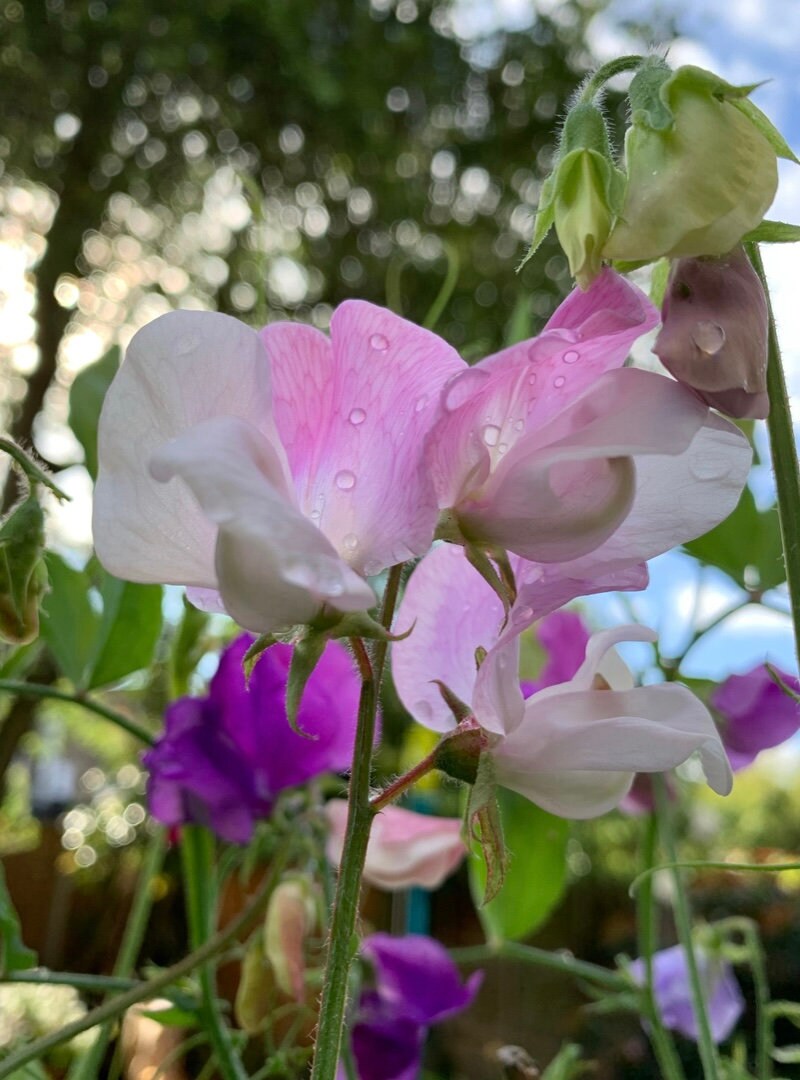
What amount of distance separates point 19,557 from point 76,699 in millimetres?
125

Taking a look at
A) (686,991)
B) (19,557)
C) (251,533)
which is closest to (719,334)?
(251,533)

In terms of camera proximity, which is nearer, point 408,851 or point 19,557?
point 19,557

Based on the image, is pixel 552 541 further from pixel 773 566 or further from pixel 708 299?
pixel 773 566

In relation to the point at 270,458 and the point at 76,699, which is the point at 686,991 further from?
the point at 270,458

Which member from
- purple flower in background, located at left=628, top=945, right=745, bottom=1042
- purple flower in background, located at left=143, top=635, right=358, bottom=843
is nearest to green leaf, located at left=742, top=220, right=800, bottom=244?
purple flower in background, located at left=143, top=635, right=358, bottom=843

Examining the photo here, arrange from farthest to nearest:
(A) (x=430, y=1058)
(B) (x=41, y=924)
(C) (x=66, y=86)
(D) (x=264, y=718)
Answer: (C) (x=66, y=86)
(A) (x=430, y=1058)
(B) (x=41, y=924)
(D) (x=264, y=718)

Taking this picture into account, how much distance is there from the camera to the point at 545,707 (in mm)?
272

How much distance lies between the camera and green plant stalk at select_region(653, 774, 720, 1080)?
15.6 inches

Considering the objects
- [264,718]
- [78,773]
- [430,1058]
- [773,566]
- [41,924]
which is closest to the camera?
[264,718]

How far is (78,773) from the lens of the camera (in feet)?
18.5

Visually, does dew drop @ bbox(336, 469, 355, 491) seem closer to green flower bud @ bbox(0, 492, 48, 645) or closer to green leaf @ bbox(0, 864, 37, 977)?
green flower bud @ bbox(0, 492, 48, 645)

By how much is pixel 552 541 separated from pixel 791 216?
0.11 metres

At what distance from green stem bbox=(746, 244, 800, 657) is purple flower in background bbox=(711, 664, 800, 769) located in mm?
299

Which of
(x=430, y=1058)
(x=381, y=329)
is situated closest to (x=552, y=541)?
(x=381, y=329)
